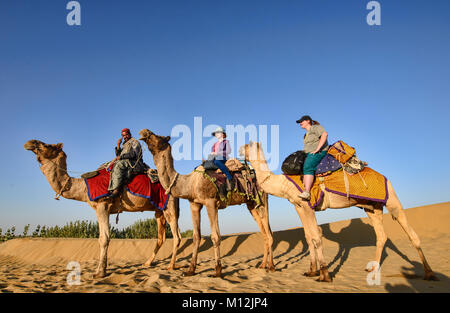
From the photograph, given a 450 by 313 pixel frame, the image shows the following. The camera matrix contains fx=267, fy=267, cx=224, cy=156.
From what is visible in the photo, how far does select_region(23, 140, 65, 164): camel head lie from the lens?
7.45 metres

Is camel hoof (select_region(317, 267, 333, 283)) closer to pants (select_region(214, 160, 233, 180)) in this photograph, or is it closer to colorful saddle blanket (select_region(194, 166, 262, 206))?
colorful saddle blanket (select_region(194, 166, 262, 206))

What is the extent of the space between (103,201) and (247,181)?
4.12 m

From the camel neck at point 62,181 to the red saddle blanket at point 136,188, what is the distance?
356 millimetres

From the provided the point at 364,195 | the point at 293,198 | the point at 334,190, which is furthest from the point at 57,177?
the point at 364,195

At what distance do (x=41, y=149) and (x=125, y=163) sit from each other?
7.56 feet

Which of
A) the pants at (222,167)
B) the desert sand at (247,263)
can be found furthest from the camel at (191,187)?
the desert sand at (247,263)

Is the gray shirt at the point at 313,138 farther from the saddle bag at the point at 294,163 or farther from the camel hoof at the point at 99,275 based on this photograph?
the camel hoof at the point at 99,275

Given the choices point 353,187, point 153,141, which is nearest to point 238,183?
point 153,141

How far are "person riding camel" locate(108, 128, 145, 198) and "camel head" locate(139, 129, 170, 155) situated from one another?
1181 millimetres

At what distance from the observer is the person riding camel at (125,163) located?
7.58 m

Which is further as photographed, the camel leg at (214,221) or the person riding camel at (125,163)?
the person riding camel at (125,163)

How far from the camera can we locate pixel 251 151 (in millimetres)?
6836
